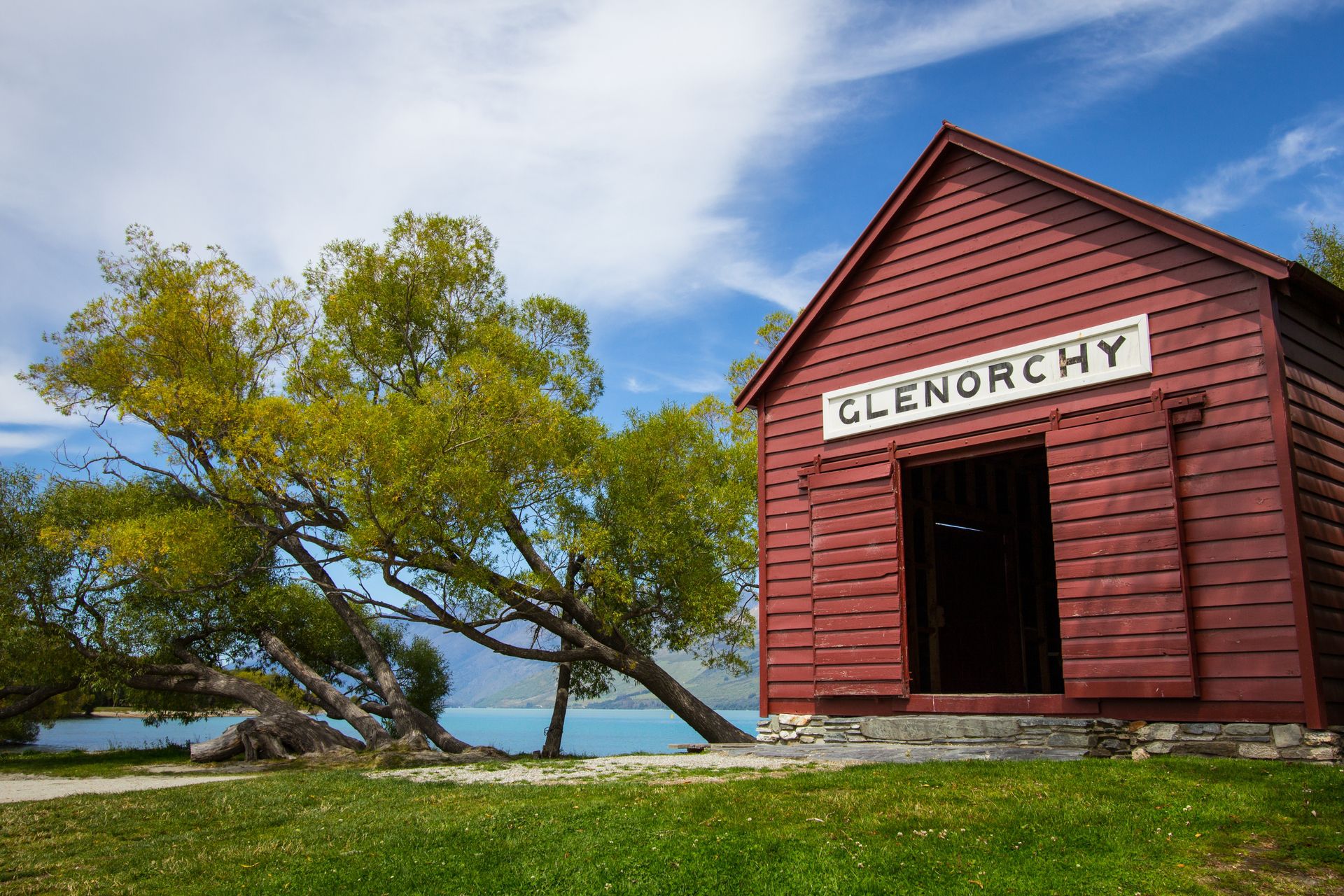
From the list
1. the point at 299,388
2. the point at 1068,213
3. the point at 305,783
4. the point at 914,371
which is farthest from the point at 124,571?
the point at 1068,213

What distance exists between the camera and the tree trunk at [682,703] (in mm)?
24859

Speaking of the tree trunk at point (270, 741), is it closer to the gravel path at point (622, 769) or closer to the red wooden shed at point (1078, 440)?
the gravel path at point (622, 769)

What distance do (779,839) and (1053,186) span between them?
9.96 m

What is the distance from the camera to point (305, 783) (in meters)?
15.0

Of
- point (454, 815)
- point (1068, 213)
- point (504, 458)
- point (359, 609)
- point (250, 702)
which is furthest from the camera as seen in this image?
point (359, 609)

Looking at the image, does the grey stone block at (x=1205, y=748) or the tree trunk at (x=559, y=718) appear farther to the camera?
the tree trunk at (x=559, y=718)

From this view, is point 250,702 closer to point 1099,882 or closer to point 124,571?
point 124,571

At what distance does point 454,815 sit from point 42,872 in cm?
373

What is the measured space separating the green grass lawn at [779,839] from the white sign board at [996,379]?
491 centimetres

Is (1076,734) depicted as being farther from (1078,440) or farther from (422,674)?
(422,674)

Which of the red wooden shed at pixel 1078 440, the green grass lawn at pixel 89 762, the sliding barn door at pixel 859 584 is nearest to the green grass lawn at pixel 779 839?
the red wooden shed at pixel 1078 440

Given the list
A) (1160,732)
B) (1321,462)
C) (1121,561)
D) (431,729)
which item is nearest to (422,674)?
(431,729)

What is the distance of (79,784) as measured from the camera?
17.4m

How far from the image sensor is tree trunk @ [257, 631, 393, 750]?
82.8 ft
